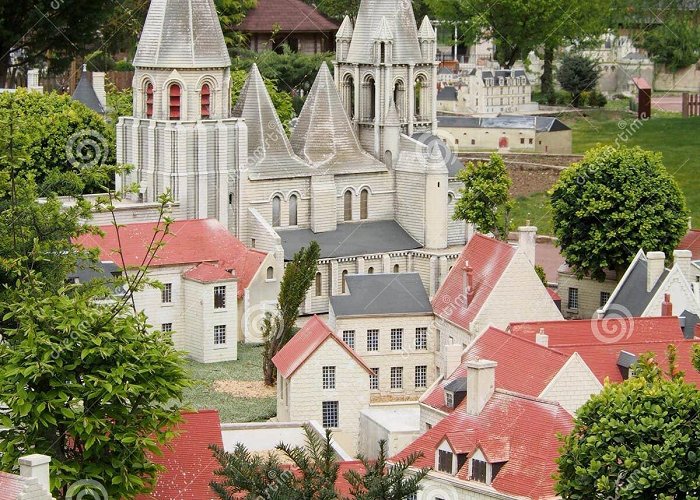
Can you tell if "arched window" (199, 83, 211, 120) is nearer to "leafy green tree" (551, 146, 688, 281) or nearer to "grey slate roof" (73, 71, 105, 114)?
"leafy green tree" (551, 146, 688, 281)

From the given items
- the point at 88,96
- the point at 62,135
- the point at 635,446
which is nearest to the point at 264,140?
the point at 62,135

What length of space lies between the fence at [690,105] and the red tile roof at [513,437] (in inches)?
3228

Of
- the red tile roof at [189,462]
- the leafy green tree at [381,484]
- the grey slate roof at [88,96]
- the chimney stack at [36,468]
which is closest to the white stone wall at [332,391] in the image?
the red tile roof at [189,462]

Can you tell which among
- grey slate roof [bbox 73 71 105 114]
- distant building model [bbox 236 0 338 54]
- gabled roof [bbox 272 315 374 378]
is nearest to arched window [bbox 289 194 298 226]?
gabled roof [bbox 272 315 374 378]

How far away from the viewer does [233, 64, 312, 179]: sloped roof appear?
9462 cm

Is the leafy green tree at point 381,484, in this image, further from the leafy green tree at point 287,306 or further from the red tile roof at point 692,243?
the red tile roof at point 692,243

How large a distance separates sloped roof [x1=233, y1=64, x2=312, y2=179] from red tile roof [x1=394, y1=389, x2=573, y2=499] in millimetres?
35349

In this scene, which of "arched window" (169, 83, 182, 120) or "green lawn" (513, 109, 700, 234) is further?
"green lawn" (513, 109, 700, 234)

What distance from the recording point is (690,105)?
465 feet

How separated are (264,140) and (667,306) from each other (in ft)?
82.1

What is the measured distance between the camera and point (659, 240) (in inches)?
3511

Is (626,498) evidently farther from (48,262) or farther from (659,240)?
(659,240)

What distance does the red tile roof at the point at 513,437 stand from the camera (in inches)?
2228

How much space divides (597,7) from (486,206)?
53807 mm
